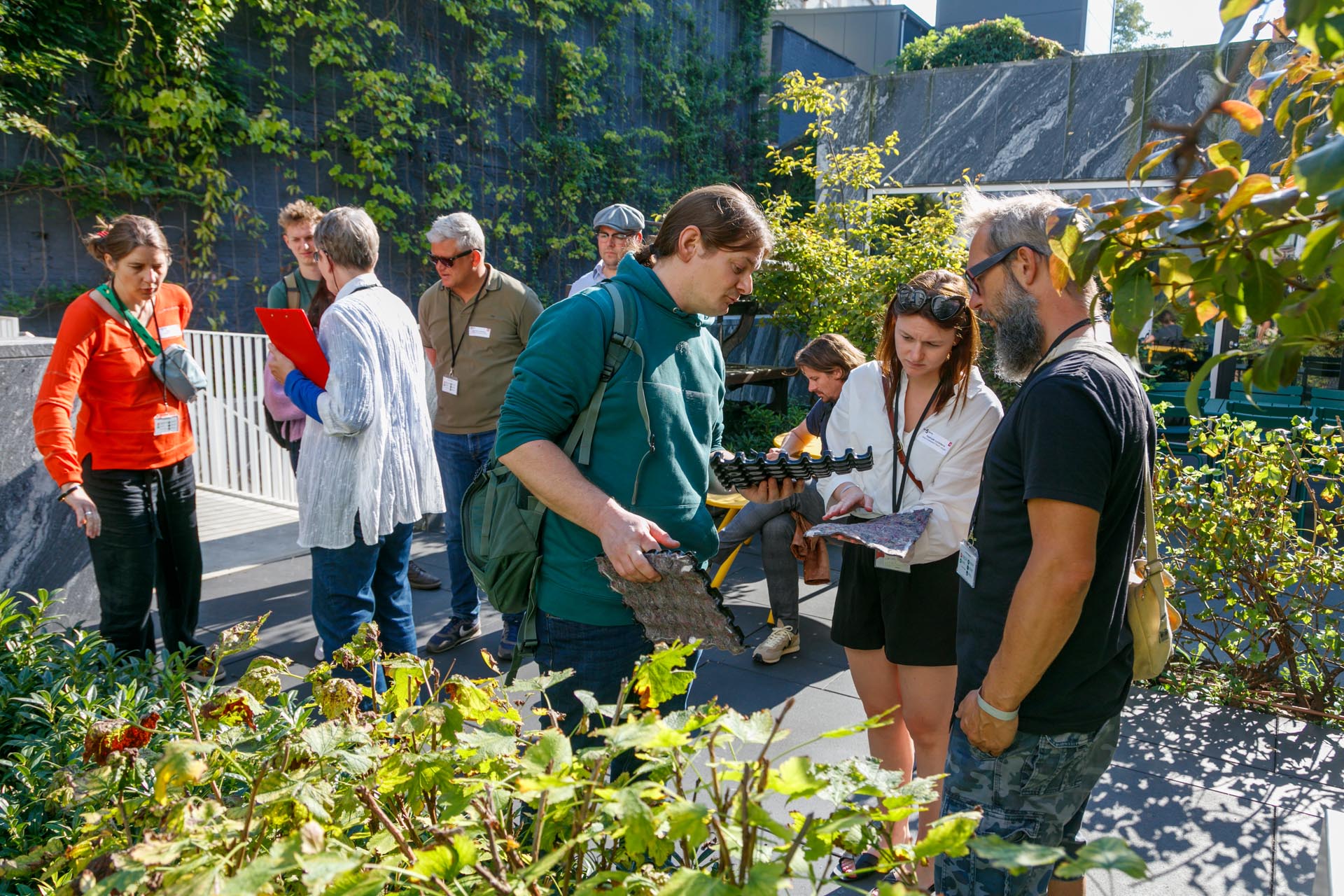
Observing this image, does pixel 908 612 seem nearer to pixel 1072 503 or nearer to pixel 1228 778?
pixel 1072 503

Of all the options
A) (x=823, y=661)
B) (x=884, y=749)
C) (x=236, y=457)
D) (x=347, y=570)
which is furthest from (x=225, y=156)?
(x=884, y=749)

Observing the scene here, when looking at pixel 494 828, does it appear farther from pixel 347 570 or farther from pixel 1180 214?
pixel 347 570

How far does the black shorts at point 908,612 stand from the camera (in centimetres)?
277

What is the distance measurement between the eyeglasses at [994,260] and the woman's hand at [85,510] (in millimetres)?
3222

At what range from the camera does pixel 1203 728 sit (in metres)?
3.92

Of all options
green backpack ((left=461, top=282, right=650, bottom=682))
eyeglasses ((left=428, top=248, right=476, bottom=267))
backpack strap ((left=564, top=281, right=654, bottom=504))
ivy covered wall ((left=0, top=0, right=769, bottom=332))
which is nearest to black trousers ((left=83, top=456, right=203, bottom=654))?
eyeglasses ((left=428, top=248, right=476, bottom=267))

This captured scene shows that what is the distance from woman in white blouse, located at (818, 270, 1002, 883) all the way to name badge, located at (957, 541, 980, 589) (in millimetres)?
611

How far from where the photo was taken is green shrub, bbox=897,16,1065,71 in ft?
69.6

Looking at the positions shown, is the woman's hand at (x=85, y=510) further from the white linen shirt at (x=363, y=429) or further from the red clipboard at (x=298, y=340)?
the red clipboard at (x=298, y=340)

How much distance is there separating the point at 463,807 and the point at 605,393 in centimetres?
118

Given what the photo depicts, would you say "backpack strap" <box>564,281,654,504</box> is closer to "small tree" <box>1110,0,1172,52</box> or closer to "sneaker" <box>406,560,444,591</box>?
"sneaker" <box>406,560,444,591</box>

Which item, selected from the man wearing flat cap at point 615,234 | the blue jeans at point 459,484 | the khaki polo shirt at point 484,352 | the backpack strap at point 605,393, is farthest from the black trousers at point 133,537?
the man wearing flat cap at point 615,234

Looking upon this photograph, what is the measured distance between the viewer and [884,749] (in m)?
2.85

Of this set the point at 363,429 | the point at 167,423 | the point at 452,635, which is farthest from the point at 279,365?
the point at 452,635
